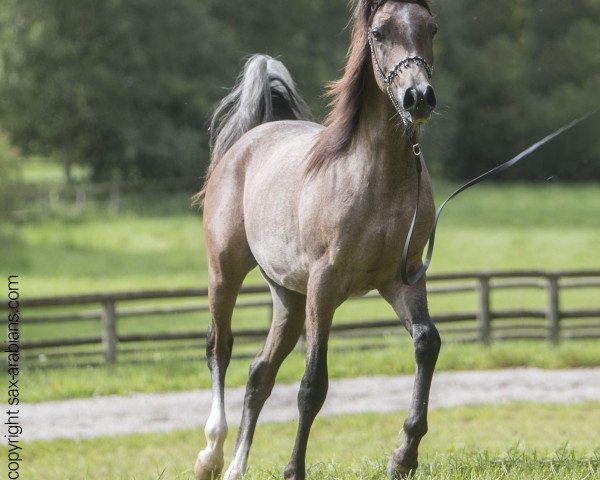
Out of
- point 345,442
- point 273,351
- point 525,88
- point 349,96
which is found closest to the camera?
point 349,96

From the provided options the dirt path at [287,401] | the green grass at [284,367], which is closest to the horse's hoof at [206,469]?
the dirt path at [287,401]

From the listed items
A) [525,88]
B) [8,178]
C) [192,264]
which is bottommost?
[192,264]

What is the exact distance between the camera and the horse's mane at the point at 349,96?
4902 mm

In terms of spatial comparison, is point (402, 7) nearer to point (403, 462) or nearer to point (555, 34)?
point (403, 462)

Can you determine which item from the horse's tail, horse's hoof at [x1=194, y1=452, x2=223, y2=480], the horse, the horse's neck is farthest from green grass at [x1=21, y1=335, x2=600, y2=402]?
the horse's neck

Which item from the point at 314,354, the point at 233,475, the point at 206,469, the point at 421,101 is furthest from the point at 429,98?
the point at 206,469

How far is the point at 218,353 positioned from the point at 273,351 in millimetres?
591

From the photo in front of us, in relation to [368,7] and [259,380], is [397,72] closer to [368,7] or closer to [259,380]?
[368,7]

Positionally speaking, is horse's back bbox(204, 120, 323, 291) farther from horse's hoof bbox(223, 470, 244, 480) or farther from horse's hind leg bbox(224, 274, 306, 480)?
horse's hoof bbox(223, 470, 244, 480)

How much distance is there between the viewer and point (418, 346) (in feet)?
16.1

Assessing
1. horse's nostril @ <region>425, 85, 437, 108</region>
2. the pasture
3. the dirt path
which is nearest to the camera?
horse's nostril @ <region>425, 85, 437, 108</region>

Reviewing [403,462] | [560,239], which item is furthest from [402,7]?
[560,239]

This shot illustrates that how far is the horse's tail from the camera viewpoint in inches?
272

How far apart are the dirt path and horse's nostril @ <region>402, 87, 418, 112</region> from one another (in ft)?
19.9
